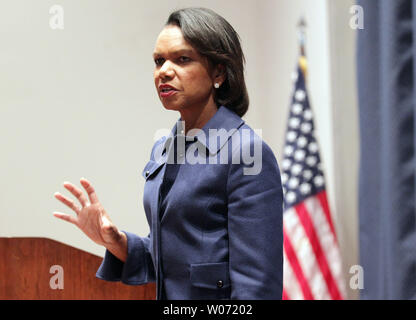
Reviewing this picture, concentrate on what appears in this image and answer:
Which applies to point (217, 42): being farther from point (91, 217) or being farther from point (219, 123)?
point (91, 217)

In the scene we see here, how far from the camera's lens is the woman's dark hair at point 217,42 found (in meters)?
0.95

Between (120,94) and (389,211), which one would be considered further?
(120,94)

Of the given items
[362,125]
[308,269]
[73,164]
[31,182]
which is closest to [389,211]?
[362,125]

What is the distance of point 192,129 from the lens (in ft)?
3.37

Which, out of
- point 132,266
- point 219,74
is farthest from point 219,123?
point 132,266

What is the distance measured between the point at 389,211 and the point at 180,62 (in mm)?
929

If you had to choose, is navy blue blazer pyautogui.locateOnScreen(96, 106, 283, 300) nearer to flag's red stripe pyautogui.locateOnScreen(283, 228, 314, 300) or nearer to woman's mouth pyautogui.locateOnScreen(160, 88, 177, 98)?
woman's mouth pyautogui.locateOnScreen(160, 88, 177, 98)

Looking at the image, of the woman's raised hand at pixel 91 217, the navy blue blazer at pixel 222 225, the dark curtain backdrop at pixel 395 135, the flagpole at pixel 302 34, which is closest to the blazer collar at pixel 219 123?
the navy blue blazer at pixel 222 225

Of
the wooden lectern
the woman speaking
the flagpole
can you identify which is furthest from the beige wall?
the woman speaking

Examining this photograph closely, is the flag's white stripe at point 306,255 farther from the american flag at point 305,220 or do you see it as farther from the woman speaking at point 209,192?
the woman speaking at point 209,192

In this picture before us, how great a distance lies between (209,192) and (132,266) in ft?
0.79

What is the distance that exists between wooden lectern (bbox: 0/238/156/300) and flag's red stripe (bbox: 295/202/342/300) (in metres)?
1.03

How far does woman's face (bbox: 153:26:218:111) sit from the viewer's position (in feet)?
3.12
